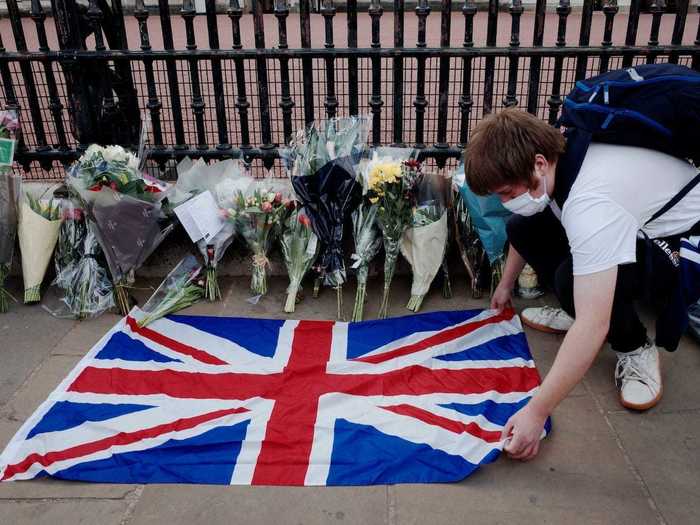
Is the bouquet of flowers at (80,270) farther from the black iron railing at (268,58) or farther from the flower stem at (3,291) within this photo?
the black iron railing at (268,58)

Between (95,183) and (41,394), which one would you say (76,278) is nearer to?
(95,183)

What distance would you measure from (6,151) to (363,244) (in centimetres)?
188

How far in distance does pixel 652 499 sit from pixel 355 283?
1.83 m

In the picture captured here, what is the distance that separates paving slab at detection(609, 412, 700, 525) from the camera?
2145mm

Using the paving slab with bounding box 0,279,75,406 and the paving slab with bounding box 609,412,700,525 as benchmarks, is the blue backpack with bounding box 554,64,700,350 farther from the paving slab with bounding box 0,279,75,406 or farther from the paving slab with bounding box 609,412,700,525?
the paving slab with bounding box 0,279,75,406

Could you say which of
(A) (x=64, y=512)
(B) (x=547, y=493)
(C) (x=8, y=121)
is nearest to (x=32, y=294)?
(C) (x=8, y=121)

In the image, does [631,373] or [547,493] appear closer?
[547,493]

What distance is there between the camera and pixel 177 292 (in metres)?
3.35

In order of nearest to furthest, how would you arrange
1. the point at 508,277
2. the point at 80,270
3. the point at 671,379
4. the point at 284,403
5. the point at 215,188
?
1. the point at 284,403
2. the point at 671,379
3. the point at 508,277
4. the point at 80,270
5. the point at 215,188

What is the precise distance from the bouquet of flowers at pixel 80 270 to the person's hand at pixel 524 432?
213cm

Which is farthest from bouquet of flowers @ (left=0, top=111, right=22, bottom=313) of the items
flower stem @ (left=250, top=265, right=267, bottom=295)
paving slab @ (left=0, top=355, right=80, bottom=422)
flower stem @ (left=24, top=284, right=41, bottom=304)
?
flower stem @ (left=250, top=265, right=267, bottom=295)

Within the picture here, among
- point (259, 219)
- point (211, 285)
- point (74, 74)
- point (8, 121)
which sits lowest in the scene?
point (211, 285)

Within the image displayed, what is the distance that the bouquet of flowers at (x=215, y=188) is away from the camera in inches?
133

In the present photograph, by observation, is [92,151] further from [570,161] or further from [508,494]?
[508,494]
